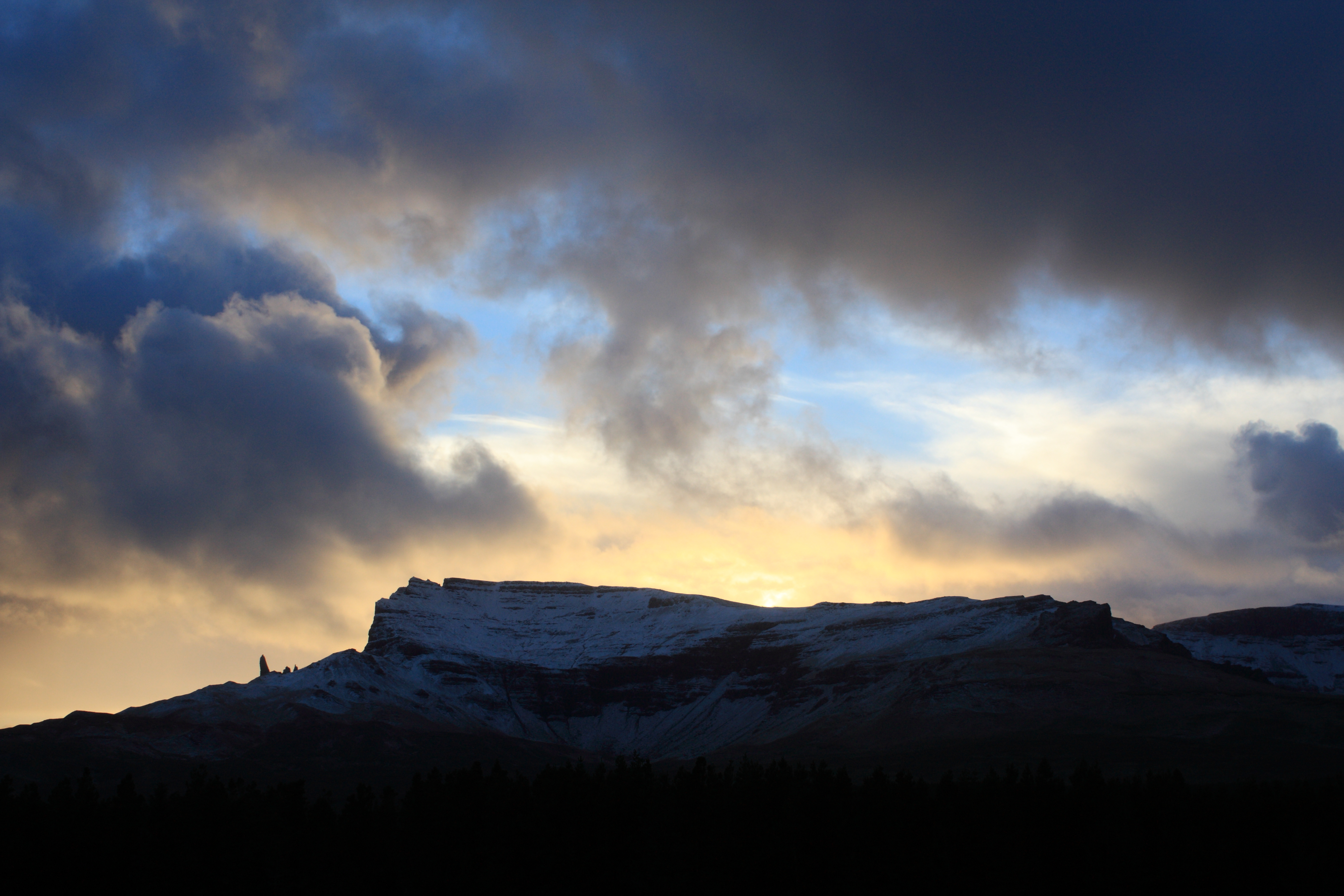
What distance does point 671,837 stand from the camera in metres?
126

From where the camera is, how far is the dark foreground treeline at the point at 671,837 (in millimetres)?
117312

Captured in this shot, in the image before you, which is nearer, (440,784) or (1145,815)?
(1145,815)

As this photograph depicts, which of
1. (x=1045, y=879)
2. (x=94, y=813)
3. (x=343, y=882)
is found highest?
(x=94, y=813)

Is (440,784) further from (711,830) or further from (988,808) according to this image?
(988,808)

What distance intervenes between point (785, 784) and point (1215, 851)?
166 feet

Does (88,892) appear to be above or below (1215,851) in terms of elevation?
above

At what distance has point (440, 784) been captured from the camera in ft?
470

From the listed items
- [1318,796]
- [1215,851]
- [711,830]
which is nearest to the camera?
[1215,851]

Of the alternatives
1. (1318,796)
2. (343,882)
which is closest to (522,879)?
(343,882)

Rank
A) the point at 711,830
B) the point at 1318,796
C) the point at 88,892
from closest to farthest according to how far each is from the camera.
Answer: the point at 88,892, the point at 711,830, the point at 1318,796

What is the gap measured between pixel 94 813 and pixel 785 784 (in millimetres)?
83371

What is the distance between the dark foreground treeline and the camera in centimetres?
11731

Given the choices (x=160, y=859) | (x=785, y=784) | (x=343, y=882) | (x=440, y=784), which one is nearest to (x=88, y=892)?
(x=160, y=859)

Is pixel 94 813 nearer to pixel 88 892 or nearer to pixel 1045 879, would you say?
pixel 88 892
